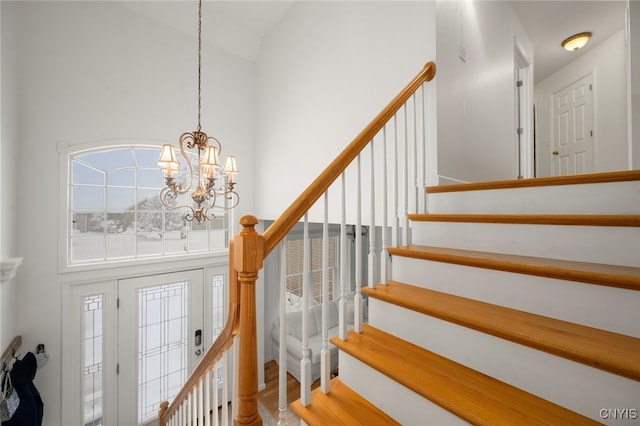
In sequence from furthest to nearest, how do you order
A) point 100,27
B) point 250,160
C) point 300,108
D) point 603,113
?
point 250,160 < point 603,113 < point 300,108 < point 100,27

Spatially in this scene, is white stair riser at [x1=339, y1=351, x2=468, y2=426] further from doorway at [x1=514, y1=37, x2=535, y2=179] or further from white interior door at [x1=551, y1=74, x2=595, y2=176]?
white interior door at [x1=551, y1=74, x2=595, y2=176]

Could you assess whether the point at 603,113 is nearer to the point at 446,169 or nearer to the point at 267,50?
the point at 446,169

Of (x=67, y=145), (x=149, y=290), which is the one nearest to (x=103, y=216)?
(x=67, y=145)

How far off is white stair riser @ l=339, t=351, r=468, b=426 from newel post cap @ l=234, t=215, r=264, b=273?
676 millimetres

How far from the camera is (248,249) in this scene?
0.84 m

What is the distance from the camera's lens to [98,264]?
9.22 feet

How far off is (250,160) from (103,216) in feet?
6.28

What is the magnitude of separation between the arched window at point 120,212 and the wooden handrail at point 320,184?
2.93 m

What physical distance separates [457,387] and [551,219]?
82 cm

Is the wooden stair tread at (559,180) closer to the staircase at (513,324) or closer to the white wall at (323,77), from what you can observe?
the staircase at (513,324)

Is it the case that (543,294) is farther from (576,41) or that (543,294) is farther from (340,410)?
(576,41)

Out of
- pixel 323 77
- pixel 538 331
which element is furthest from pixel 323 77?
pixel 538 331

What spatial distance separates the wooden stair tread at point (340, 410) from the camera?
978 mm

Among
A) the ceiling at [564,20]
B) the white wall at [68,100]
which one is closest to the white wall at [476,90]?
the ceiling at [564,20]
